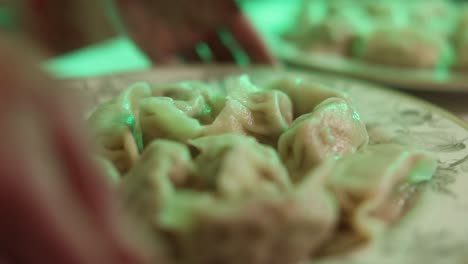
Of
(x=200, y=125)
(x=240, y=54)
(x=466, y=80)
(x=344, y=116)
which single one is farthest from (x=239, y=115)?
(x=466, y=80)

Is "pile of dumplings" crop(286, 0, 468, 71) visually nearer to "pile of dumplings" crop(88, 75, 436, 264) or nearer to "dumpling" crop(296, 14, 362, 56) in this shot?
"dumpling" crop(296, 14, 362, 56)

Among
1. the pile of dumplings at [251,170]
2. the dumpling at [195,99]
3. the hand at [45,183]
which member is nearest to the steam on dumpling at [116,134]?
the pile of dumplings at [251,170]

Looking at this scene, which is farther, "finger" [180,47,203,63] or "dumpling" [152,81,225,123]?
"finger" [180,47,203,63]

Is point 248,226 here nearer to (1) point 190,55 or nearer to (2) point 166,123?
(2) point 166,123

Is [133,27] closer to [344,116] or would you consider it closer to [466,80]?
[344,116]

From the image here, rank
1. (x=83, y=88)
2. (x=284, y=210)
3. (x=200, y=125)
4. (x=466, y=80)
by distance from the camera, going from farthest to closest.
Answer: (x=466, y=80) < (x=83, y=88) < (x=200, y=125) < (x=284, y=210)

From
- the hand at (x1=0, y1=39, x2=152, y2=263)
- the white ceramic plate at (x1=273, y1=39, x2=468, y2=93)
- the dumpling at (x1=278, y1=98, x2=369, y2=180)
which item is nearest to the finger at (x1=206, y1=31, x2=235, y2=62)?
the white ceramic plate at (x1=273, y1=39, x2=468, y2=93)

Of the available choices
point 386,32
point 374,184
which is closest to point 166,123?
point 374,184
